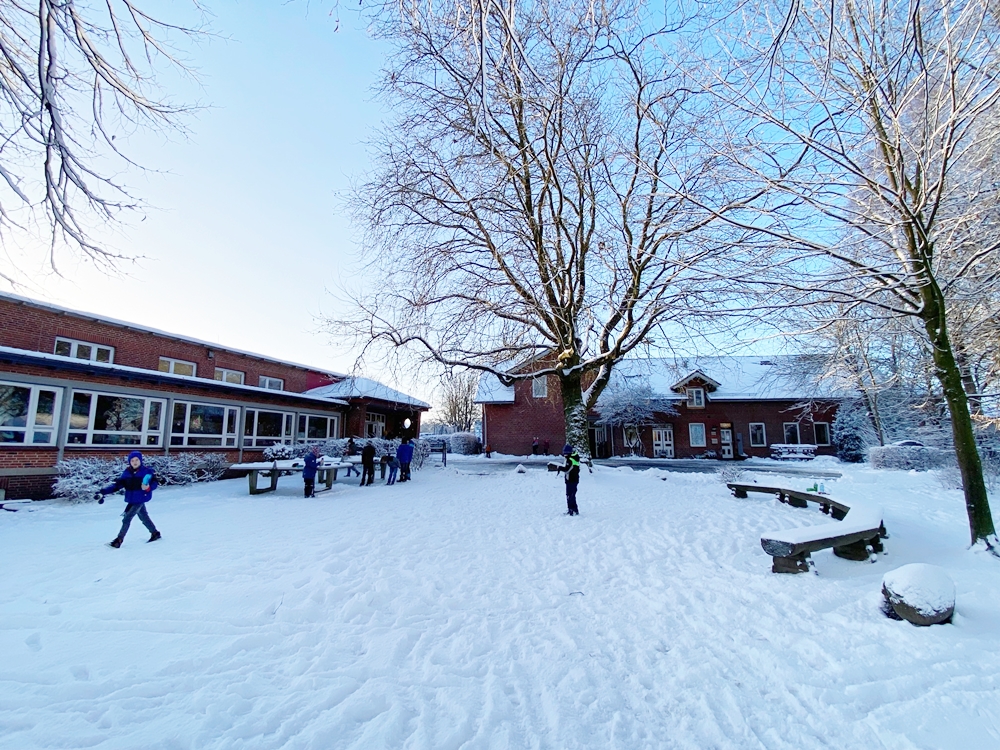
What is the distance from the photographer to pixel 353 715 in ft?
9.48

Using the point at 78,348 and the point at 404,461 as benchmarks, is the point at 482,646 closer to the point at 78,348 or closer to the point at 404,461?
the point at 404,461

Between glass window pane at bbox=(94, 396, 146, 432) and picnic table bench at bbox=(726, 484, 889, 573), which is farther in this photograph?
glass window pane at bbox=(94, 396, 146, 432)

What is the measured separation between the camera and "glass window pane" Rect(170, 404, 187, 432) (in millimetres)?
15867

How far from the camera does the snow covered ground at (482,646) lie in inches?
110

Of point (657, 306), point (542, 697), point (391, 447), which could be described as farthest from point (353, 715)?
point (391, 447)

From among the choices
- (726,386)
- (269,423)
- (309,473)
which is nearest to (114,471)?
(309,473)

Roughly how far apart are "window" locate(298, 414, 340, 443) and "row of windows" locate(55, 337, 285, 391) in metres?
3.48

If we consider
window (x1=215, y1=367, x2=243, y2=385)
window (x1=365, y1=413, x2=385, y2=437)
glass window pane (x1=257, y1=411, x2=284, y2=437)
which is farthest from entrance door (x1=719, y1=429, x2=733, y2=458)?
window (x1=215, y1=367, x2=243, y2=385)

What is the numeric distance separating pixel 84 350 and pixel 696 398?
3268 centimetres

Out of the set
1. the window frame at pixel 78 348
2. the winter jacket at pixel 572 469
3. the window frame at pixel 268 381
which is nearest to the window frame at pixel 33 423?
the window frame at pixel 78 348

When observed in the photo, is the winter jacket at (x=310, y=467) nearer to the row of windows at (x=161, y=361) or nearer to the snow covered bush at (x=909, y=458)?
the row of windows at (x=161, y=361)

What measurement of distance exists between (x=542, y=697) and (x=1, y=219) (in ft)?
21.7

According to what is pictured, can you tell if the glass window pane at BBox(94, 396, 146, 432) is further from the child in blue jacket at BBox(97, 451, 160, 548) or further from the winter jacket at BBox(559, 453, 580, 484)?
the winter jacket at BBox(559, 453, 580, 484)

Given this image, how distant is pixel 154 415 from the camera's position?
50.0 ft
